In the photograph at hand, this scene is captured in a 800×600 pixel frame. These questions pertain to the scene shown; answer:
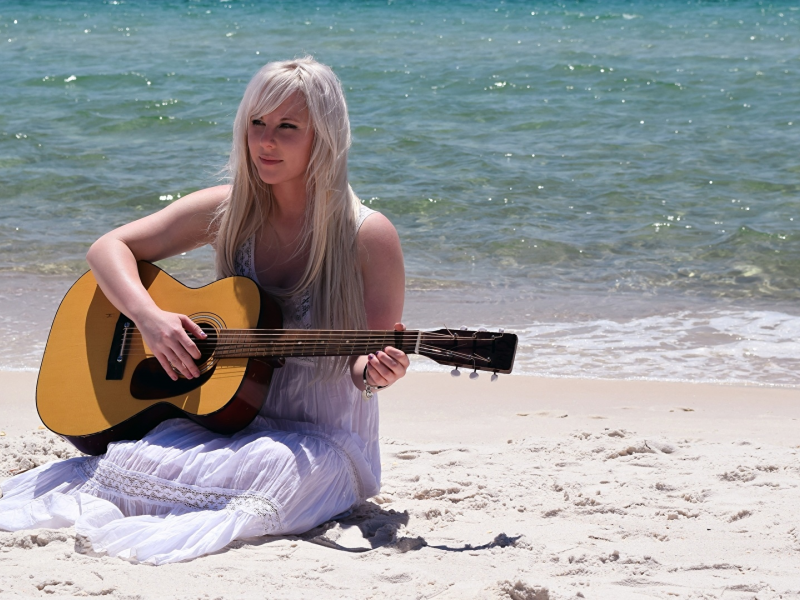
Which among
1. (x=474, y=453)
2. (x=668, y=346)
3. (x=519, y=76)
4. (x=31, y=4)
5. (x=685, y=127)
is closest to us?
(x=474, y=453)

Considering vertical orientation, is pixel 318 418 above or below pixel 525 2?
below

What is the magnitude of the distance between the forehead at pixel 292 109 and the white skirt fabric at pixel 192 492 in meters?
0.90

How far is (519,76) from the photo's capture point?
42.2ft

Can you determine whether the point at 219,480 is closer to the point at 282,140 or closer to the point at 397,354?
the point at 397,354

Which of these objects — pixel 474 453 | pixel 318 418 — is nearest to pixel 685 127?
pixel 474 453

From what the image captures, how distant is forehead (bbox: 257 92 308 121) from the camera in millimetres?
2766

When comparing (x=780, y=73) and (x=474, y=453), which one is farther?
(x=780, y=73)

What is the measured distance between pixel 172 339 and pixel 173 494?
43 centimetres

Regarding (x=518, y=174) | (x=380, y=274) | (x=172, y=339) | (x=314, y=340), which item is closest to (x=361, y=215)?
(x=380, y=274)

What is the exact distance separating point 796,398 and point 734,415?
0.43 m

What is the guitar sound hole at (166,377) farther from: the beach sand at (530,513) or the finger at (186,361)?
the beach sand at (530,513)

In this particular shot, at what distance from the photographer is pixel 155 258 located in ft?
10.3

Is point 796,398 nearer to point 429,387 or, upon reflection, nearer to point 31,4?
point 429,387

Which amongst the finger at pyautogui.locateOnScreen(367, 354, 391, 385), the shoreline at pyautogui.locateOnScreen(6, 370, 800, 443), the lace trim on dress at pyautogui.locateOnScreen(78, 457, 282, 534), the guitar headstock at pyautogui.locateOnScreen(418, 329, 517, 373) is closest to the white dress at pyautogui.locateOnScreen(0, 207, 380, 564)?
the lace trim on dress at pyautogui.locateOnScreen(78, 457, 282, 534)
